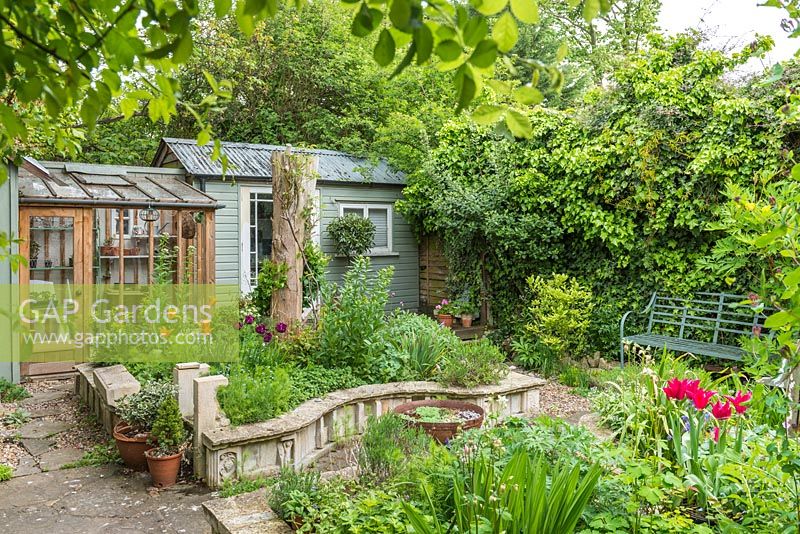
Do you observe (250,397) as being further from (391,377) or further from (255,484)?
(391,377)

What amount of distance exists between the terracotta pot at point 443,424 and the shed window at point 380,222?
260 inches

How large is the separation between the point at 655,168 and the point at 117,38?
22.2 ft

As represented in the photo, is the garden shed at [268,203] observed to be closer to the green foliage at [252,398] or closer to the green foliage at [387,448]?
the green foliage at [252,398]

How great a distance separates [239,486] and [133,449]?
38.9 inches

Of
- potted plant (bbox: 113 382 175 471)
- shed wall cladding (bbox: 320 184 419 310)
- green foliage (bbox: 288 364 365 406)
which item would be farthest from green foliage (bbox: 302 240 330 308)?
shed wall cladding (bbox: 320 184 419 310)

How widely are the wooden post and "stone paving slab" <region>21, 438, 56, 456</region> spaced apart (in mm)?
2111

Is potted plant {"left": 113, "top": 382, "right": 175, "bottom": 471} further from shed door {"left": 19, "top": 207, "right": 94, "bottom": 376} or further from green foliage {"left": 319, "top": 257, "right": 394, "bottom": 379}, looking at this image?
shed door {"left": 19, "top": 207, "right": 94, "bottom": 376}

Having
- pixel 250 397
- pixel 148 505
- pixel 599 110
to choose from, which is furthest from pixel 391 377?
pixel 599 110

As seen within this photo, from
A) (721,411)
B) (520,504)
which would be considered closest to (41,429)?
(520,504)

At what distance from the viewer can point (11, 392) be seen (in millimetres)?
6238

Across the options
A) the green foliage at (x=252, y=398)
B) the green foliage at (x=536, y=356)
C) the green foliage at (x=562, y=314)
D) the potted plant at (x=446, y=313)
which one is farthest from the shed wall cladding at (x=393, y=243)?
the green foliage at (x=252, y=398)

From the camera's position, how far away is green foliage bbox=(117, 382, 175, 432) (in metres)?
4.60

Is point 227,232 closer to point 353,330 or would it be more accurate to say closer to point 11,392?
point 11,392

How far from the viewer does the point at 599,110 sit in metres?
7.79
